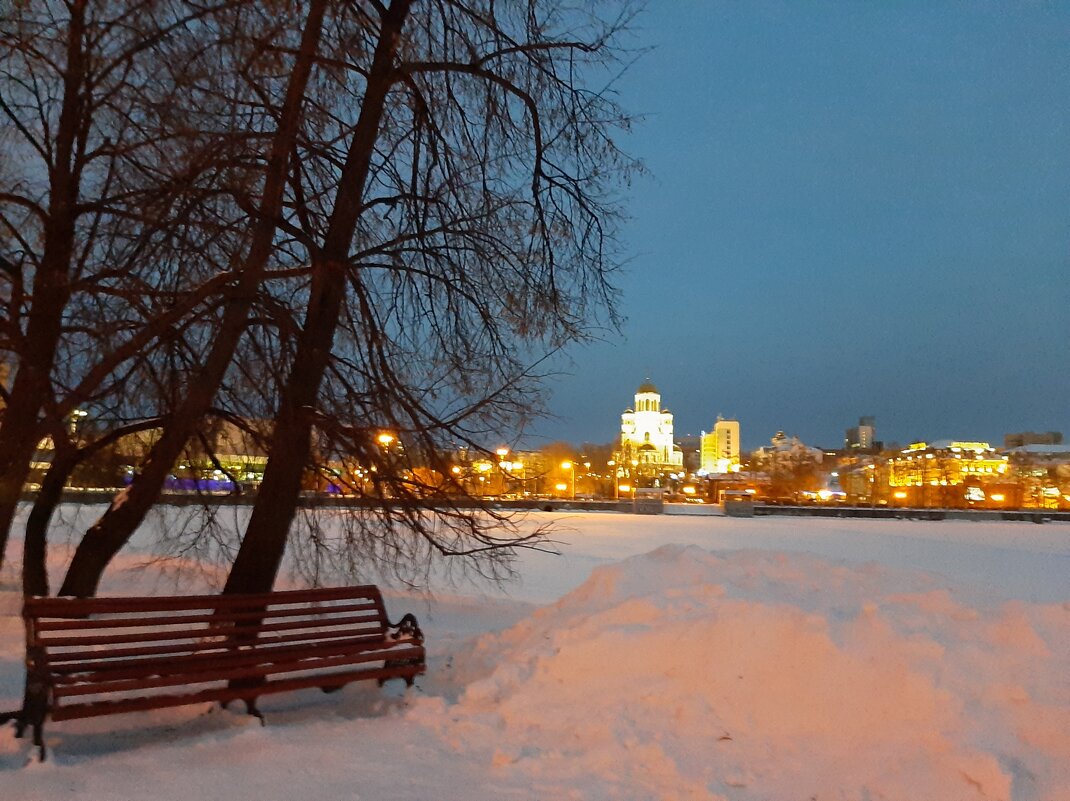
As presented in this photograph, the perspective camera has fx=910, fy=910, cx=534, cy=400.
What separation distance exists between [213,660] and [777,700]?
356 cm

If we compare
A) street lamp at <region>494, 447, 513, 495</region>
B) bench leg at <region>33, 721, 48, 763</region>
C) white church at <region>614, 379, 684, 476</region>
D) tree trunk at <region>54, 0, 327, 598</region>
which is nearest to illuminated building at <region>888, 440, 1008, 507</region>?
white church at <region>614, 379, 684, 476</region>

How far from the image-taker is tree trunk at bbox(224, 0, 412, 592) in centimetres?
734

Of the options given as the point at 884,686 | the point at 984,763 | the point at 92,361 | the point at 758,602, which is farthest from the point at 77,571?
the point at 984,763

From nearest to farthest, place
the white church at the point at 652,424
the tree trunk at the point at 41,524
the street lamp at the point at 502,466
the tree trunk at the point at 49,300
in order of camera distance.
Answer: the tree trunk at the point at 49,300 → the street lamp at the point at 502,466 → the tree trunk at the point at 41,524 → the white church at the point at 652,424

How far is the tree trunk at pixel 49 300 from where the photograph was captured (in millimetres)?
7629

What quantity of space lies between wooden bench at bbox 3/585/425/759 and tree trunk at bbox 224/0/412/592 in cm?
72

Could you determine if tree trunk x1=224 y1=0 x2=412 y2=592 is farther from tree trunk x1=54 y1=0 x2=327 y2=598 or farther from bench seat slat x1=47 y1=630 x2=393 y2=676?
bench seat slat x1=47 y1=630 x2=393 y2=676

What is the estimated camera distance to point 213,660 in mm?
5875

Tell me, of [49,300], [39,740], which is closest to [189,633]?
[39,740]

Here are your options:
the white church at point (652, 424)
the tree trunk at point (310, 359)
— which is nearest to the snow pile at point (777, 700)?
the tree trunk at point (310, 359)

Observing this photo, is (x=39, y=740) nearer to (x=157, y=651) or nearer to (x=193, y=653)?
(x=157, y=651)

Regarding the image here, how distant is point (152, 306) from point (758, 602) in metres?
5.23

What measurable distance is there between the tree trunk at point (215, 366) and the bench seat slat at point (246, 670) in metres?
2.37

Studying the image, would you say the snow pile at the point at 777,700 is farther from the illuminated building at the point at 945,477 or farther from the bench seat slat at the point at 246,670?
the illuminated building at the point at 945,477
